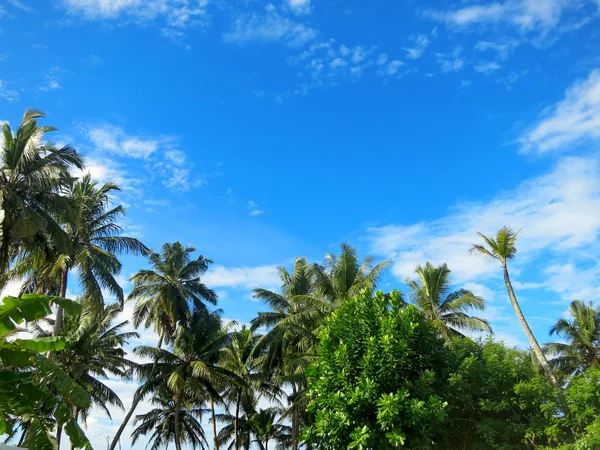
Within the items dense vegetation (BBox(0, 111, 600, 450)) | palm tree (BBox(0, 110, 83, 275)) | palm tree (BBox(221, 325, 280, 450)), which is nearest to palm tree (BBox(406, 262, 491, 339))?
dense vegetation (BBox(0, 111, 600, 450))

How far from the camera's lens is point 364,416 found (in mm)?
13898

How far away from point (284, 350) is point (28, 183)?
53.9 feet

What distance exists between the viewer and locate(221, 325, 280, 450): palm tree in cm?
3181

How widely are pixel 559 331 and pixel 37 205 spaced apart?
32.4 meters

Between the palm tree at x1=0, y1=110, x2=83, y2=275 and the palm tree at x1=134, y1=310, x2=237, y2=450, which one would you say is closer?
the palm tree at x1=0, y1=110, x2=83, y2=275

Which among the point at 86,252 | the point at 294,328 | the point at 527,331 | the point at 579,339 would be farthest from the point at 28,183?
the point at 579,339

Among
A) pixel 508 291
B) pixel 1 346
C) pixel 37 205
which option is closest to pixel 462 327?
pixel 508 291

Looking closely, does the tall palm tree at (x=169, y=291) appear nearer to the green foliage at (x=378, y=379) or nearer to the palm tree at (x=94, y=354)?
the palm tree at (x=94, y=354)

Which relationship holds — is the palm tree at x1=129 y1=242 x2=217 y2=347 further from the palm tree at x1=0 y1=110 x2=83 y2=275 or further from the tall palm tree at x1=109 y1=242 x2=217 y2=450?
the palm tree at x1=0 y1=110 x2=83 y2=275

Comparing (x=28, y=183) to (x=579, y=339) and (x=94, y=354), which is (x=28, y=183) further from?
(x=579, y=339)

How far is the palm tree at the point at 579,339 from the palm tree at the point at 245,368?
19.2m

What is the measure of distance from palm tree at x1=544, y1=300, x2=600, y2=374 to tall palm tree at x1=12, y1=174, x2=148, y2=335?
2771cm

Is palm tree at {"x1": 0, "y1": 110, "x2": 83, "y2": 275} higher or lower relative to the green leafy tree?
higher

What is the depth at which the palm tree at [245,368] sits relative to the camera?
104 feet
